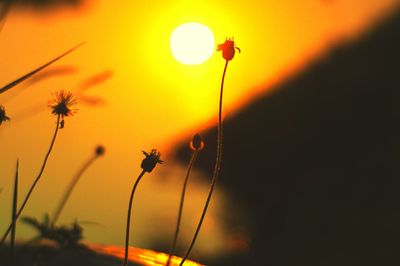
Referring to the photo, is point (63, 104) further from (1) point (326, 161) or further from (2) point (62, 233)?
(1) point (326, 161)

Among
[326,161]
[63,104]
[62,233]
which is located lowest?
[62,233]

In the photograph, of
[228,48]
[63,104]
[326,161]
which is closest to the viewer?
[63,104]

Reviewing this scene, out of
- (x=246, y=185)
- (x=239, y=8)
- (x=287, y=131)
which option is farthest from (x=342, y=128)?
(x=239, y=8)

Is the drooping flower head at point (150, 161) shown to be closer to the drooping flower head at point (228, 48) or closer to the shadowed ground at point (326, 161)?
the drooping flower head at point (228, 48)

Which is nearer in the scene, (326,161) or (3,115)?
(3,115)

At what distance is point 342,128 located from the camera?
13.1 meters

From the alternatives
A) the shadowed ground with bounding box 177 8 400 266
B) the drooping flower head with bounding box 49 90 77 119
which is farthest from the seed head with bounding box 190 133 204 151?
the shadowed ground with bounding box 177 8 400 266

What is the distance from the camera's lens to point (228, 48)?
6.61 ft

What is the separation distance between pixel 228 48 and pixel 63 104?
1.82 feet

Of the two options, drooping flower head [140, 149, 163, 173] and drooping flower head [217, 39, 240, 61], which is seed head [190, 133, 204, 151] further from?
drooping flower head [217, 39, 240, 61]

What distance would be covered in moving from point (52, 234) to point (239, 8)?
9.48 feet

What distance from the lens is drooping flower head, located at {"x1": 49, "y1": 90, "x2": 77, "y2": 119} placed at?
1.80 metres

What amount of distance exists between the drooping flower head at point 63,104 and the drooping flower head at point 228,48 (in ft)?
1.60

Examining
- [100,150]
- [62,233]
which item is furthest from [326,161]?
[62,233]
